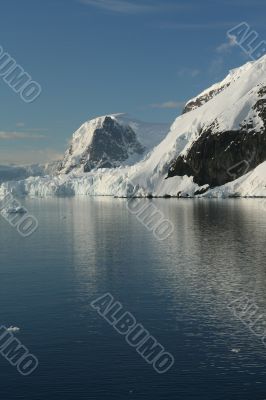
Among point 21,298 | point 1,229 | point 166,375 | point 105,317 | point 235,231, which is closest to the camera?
point 166,375

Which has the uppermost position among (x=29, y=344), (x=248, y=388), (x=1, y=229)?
(x=1, y=229)

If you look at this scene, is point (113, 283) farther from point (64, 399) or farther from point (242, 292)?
point (64, 399)

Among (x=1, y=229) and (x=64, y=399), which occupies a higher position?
(x=1, y=229)

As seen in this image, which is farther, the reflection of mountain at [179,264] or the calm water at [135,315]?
the reflection of mountain at [179,264]

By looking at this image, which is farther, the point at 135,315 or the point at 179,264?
the point at 179,264

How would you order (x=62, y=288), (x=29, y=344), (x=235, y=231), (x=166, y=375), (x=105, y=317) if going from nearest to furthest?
(x=166, y=375)
(x=29, y=344)
(x=105, y=317)
(x=62, y=288)
(x=235, y=231)

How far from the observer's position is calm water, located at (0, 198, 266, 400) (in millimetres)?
32062

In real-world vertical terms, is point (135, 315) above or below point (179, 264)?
below

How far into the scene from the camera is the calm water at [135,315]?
105 feet

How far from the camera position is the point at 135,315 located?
45.5 meters

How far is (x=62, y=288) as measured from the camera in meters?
55.3

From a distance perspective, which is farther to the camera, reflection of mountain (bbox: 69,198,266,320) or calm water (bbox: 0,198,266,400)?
reflection of mountain (bbox: 69,198,266,320)

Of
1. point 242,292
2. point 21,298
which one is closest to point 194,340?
point 242,292

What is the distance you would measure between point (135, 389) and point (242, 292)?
23.2 m
